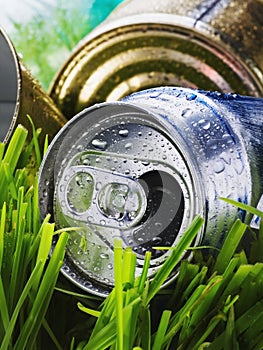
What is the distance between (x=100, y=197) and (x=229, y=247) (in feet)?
0.44

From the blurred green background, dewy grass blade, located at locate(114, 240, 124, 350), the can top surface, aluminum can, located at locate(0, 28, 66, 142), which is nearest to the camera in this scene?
dewy grass blade, located at locate(114, 240, 124, 350)

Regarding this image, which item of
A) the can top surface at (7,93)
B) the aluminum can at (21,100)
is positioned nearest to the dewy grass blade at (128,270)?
the aluminum can at (21,100)

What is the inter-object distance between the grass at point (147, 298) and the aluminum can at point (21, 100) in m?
0.38

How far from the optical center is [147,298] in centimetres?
47

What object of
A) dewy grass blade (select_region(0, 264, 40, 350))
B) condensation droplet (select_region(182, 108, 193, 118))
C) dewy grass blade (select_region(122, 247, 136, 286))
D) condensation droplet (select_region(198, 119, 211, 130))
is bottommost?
dewy grass blade (select_region(0, 264, 40, 350))

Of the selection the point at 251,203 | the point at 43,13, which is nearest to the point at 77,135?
the point at 251,203

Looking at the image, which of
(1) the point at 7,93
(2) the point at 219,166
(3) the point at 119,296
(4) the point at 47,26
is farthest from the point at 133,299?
(4) the point at 47,26

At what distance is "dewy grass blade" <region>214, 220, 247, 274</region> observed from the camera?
49 centimetres

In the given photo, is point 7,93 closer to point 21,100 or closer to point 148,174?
point 21,100

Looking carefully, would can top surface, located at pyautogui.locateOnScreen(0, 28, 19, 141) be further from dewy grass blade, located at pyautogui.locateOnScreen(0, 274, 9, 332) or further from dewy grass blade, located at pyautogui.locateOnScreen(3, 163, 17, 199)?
dewy grass blade, located at pyautogui.locateOnScreen(0, 274, 9, 332)

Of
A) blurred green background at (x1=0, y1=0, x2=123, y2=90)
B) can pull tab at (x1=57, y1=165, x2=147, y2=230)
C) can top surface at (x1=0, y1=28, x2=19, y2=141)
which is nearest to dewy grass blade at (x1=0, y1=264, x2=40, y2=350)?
can pull tab at (x1=57, y1=165, x2=147, y2=230)

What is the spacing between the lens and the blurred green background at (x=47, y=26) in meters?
1.51

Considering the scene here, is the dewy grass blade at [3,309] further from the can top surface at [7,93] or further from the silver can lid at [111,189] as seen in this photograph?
the can top surface at [7,93]

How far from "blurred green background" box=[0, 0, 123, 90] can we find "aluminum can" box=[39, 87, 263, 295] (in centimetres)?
93
